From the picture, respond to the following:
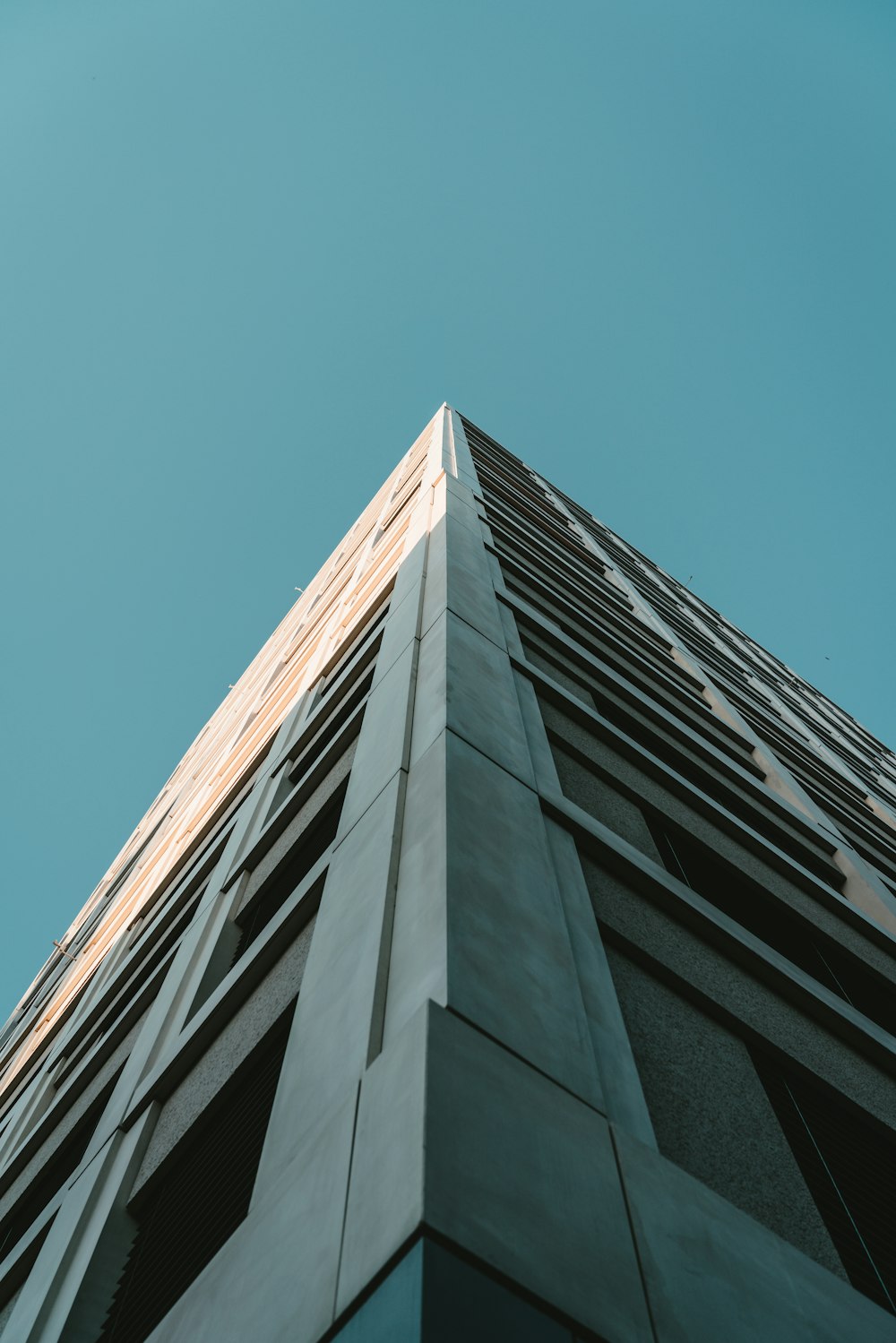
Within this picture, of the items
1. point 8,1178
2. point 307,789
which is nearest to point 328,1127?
point 307,789

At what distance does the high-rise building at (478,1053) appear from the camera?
349 centimetres

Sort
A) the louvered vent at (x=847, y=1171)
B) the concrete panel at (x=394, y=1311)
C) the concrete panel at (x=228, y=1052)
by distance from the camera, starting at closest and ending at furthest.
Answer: the concrete panel at (x=394, y=1311) → the louvered vent at (x=847, y=1171) → the concrete panel at (x=228, y=1052)

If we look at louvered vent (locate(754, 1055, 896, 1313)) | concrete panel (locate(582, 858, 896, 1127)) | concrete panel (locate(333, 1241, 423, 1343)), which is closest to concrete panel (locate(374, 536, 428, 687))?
concrete panel (locate(582, 858, 896, 1127))

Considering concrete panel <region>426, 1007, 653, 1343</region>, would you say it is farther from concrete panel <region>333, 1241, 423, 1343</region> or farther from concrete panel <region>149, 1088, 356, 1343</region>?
concrete panel <region>149, 1088, 356, 1343</region>

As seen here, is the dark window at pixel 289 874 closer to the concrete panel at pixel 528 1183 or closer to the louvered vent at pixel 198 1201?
the louvered vent at pixel 198 1201

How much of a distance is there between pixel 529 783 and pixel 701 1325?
10.9ft

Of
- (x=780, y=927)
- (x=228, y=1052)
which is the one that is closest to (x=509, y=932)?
(x=228, y=1052)

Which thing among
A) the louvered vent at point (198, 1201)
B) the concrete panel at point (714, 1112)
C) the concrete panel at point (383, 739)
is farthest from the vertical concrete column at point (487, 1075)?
the louvered vent at point (198, 1201)

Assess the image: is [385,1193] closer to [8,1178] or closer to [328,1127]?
[328,1127]

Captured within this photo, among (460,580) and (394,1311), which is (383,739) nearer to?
(460,580)

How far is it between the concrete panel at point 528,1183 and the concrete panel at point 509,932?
0.19 m

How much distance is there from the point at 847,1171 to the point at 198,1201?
3.49 meters

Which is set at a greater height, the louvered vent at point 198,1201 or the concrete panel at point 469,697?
the concrete panel at point 469,697

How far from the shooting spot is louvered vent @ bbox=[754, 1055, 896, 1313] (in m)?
5.11
